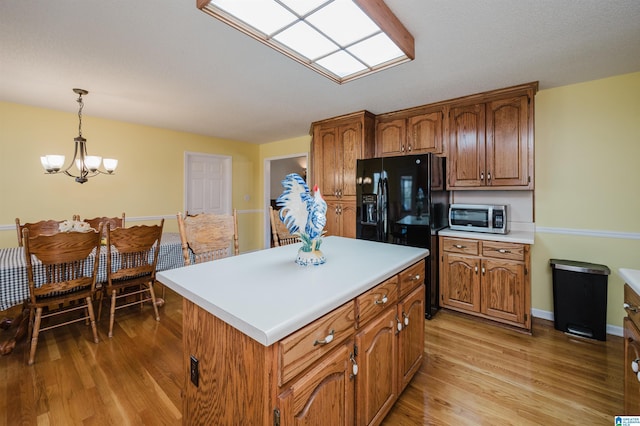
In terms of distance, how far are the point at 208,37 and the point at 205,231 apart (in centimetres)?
134

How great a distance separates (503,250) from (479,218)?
0.39m

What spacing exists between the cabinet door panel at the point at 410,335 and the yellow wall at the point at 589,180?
187cm

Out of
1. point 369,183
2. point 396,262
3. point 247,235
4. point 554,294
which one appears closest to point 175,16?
point 396,262

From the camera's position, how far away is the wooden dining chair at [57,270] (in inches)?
76.5

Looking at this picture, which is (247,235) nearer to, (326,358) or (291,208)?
(291,208)

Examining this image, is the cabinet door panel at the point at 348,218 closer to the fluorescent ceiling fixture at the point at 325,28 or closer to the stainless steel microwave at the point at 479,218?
the stainless steel microwave at the point at 479,218

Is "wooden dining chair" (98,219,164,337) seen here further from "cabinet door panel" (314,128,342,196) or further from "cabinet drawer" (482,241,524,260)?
"cabinet drawer" (482,241,524,260)

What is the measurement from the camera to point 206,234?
187 centimetres

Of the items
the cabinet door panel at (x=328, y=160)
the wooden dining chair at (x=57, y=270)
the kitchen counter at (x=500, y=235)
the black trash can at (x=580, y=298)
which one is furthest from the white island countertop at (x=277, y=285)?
the cabinet door panel at (x=328, y=160)

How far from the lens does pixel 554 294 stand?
251 cm

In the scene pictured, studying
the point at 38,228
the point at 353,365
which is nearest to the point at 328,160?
the point at 353,365

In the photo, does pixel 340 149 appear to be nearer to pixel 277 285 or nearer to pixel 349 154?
pixel 349 154

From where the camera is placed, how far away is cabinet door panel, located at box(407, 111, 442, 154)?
3.10 m

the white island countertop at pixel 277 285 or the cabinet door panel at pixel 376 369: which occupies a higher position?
the white island countertop at pixel 277 285
